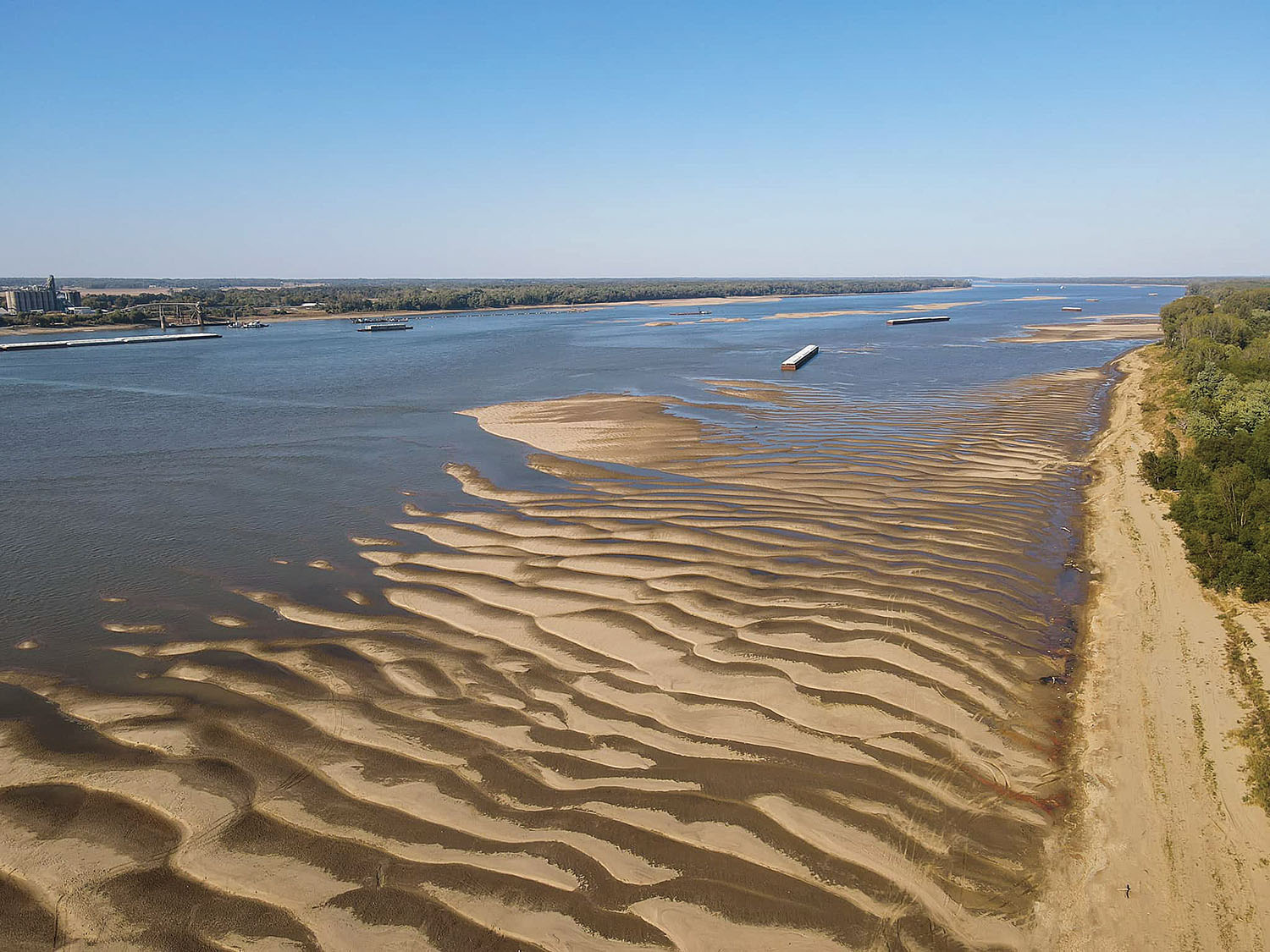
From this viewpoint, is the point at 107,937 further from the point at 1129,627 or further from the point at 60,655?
the point at 1129,627

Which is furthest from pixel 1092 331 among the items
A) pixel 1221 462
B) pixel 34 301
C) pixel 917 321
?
pixel 34 301

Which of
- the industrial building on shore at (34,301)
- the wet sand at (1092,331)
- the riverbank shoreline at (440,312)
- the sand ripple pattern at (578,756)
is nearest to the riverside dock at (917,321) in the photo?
the wet sand at (1092,331)

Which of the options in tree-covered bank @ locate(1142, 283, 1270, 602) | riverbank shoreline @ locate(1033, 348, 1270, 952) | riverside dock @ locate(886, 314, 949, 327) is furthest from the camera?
riverside dock @ locate(886, 314, 949, 327)

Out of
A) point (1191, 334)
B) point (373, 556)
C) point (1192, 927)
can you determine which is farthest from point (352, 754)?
point (1191, 334)

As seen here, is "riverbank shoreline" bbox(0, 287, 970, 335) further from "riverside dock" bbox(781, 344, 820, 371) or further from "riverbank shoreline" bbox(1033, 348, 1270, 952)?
"riverbank shoreline" bbox(1033, 348, 1270, 952)

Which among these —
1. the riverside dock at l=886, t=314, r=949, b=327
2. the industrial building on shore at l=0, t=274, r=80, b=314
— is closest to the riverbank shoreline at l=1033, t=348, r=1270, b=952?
the riverside dock at l=886, t=314, r=949, b=327
